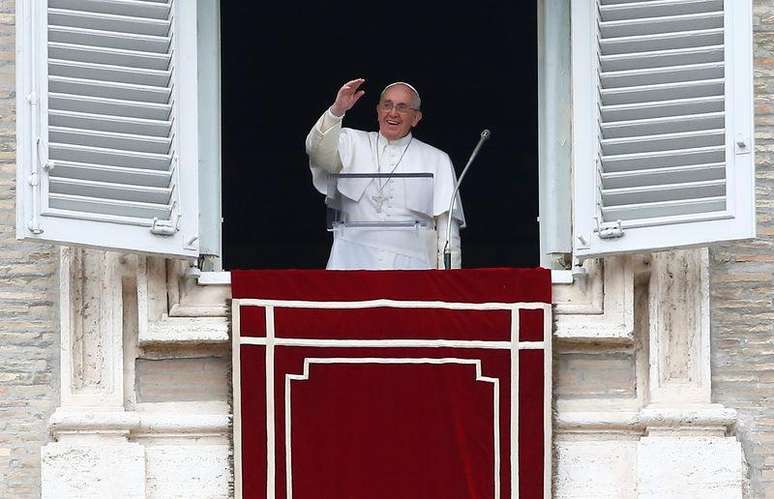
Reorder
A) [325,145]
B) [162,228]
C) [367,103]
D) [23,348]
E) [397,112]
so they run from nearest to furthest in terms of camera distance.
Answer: [162,228]
[23,348]
[325,145]
[397,112]
[367,103]

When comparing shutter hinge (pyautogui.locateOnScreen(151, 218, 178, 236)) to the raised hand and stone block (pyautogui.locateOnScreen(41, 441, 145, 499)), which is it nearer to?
stone block (pyautogui.locateOnScreen(41, 441, 145, 499))

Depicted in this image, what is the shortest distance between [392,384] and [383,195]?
3.56 feet

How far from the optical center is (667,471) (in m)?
9.41

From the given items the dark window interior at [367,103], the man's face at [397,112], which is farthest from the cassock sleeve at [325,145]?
the dark window interior at [367,103]

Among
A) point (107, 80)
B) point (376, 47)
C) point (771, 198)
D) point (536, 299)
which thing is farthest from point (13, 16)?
point (376, 47)

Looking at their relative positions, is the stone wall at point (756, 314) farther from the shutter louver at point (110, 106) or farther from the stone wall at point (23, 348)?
the stone wall at point (23, 348)

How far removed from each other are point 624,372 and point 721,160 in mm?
835

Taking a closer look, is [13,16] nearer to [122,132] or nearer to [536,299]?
[122,132]

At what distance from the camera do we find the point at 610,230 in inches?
369

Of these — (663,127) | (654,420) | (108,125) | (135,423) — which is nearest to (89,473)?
(135,423)

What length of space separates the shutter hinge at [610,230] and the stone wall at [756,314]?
0.51 metres

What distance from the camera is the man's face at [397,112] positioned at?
34.9 ft

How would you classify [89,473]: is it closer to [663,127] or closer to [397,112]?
[397,112]

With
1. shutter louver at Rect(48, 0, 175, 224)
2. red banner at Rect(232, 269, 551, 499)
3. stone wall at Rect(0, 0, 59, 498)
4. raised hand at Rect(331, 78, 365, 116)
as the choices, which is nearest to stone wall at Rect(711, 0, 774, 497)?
red banner at Rect(232, 269, 551, 499)
